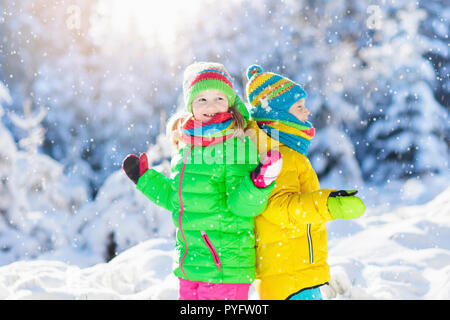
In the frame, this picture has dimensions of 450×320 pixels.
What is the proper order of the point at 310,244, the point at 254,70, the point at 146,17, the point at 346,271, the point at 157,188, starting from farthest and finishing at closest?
the point at 146,17, the point at 346,271, the point at 254,70, the point at 157,188, the point at 310,244

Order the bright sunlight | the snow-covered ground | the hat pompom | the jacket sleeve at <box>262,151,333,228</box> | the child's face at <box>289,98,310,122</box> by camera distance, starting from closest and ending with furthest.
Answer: the jacket sleeve at <box>262,151,333,228</box>
the child's face at <box>289,98,310,122</box>
the hat pompom
the snow-covered ground
the bright sunlight

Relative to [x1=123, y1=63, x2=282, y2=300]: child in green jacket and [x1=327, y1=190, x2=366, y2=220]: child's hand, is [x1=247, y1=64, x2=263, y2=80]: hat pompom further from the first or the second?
[x1=327, y1=190, x2=366, y2=220]: child's hand

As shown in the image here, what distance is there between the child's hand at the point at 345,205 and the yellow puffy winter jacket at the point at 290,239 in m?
0.08

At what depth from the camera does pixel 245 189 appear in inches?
88.1

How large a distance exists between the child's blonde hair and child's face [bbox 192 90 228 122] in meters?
0.06

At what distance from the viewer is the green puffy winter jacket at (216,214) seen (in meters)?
2.35

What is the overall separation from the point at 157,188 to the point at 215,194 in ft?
1.46

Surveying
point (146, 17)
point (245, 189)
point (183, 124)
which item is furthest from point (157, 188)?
point (146, 17)

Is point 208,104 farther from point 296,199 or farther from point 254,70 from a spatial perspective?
point 296,199

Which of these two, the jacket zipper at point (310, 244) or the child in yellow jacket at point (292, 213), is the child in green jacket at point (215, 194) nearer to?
the child in yellow jacket at point (292, 213)

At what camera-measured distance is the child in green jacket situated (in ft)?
7.70

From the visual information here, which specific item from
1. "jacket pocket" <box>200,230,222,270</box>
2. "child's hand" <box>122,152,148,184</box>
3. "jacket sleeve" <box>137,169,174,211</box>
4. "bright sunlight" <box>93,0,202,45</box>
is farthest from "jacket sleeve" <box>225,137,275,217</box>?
"bright sunlight" <box>93,0,202,45</box>
